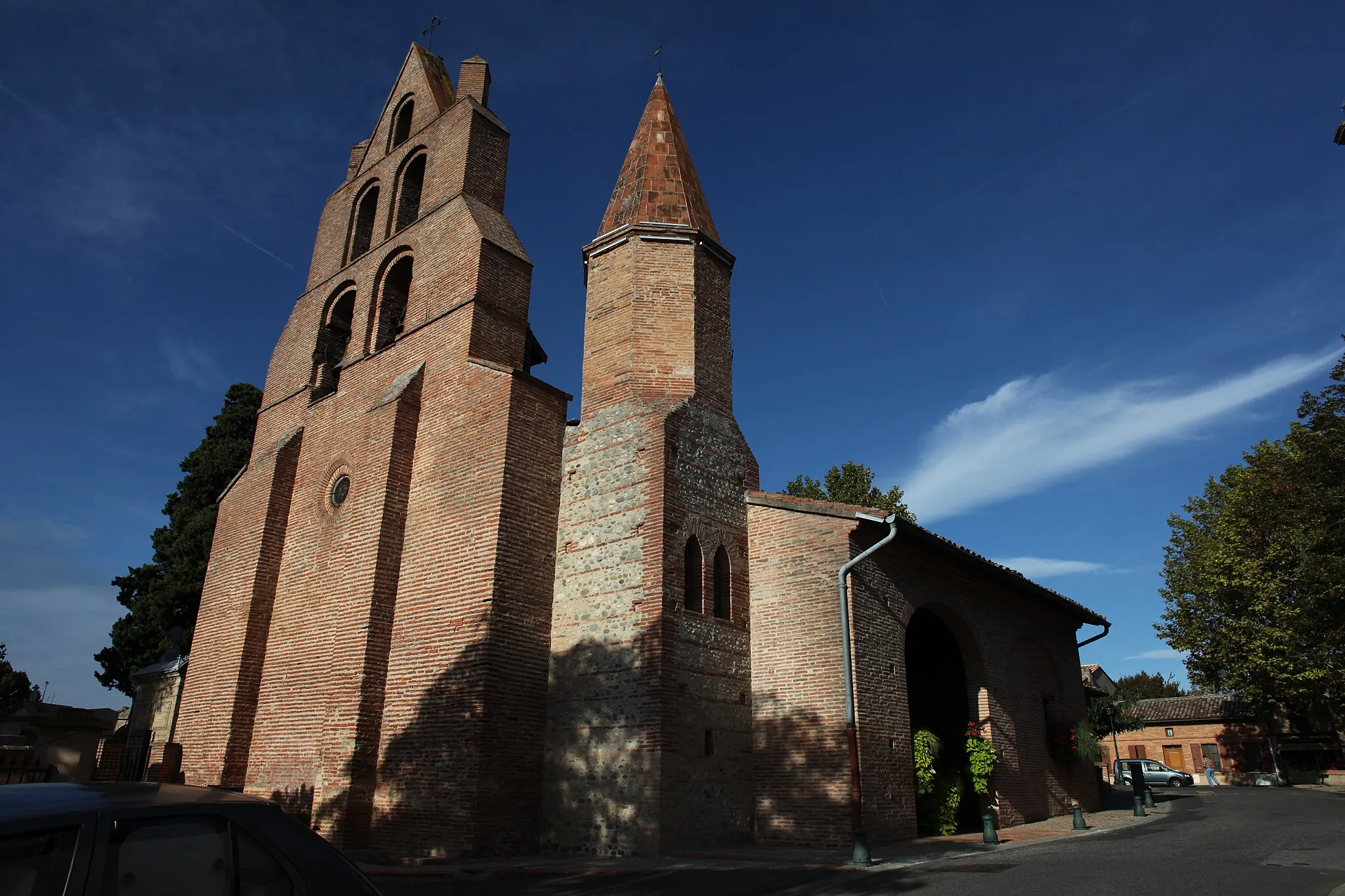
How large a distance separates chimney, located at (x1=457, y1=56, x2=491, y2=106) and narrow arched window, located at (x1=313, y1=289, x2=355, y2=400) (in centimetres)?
471

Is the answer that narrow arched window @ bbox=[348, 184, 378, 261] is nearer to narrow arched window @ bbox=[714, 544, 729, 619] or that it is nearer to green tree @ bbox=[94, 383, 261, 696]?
green tree @ bbox=[94, 383, 261, 696]

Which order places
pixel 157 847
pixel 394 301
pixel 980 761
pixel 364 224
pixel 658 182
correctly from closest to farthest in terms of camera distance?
pixel 157 847
pixel 980 761
pixel 658 182
pixel 394 301
pixel 364 224

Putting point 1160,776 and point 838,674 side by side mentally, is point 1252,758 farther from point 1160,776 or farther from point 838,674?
point 838,674

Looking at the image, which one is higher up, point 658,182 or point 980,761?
point 658,182

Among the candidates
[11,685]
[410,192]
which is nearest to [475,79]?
[410,192]

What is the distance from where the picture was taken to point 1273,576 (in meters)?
27.2

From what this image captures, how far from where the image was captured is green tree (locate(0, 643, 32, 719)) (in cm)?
4750

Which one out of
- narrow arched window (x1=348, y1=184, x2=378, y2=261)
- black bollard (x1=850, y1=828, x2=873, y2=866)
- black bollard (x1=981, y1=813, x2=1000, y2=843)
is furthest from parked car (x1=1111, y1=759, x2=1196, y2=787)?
narrow arched window (x1=348, y1=184, x2=378, y2=261)

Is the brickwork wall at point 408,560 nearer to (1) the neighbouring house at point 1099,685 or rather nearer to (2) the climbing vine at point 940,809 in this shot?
(2) the climbing vine at point 940,809

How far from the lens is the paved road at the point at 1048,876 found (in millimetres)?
7430

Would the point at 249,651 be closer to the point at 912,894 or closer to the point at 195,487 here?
the point at 195,487

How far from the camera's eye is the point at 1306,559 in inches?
891

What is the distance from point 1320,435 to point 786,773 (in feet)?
67.4

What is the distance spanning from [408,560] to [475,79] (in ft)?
A: 33.0
